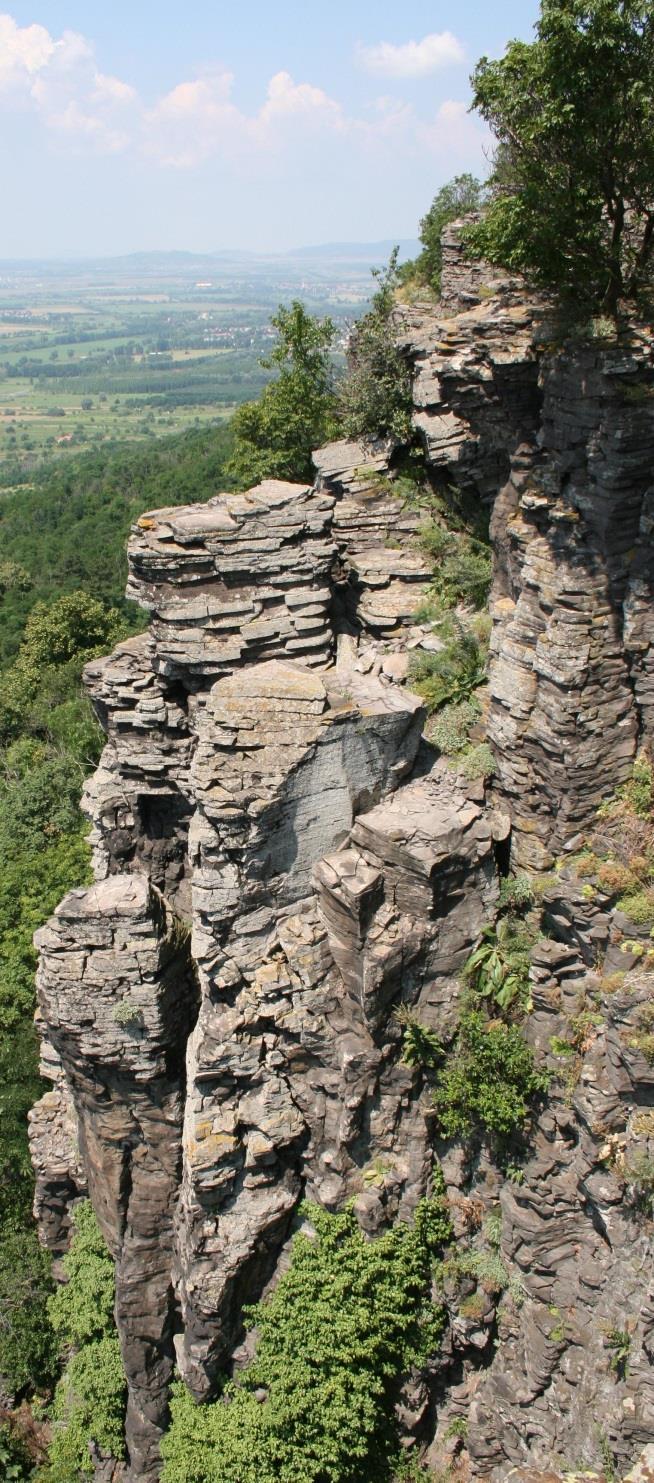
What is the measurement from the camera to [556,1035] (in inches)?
562

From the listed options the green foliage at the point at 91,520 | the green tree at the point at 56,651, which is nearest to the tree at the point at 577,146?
the green tree at the point at 56,651

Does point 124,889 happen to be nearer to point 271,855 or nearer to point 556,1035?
point 271,855

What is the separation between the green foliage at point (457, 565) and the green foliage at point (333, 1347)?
10067mm

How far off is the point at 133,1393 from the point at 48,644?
2797 centimetres

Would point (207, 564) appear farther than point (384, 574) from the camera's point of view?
No

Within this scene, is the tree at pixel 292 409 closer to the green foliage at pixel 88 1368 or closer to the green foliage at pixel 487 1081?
the green foliage at pixel 487 1081

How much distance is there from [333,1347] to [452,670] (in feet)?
36.5

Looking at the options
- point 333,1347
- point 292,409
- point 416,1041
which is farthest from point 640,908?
point 292,409

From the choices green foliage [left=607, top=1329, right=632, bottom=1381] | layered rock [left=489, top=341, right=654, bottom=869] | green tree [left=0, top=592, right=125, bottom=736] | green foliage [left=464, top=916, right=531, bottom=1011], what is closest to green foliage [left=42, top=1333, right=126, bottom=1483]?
green foliage [left=607, top=1329, right=632, bottom=1381]

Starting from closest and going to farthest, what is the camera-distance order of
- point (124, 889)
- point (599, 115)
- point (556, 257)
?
1. point (599, 115)
2. point (556, 257)
3. point (124, 889)

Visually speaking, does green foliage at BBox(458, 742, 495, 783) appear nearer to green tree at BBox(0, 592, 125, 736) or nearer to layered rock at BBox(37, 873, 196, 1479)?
layered rock at BBox(37, 873, 196, 1479)

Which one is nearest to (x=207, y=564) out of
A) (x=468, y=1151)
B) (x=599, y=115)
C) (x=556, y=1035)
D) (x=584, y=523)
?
(x=584, y=523)

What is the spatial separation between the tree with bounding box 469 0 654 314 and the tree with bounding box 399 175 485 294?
13.8m

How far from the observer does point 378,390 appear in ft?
63.4
